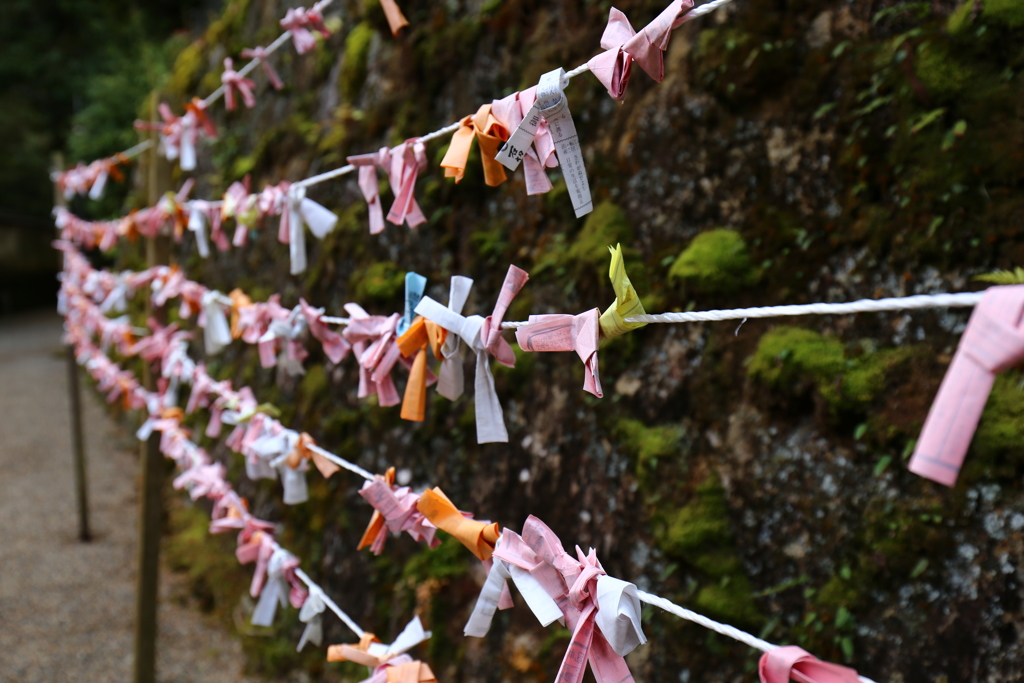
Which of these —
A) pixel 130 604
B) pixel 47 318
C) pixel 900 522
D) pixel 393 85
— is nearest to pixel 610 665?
pixel 900 522

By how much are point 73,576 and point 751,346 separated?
3.56 m

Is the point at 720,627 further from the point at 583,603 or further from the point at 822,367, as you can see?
the point at 822,367

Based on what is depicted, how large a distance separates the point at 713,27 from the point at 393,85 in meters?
1.23

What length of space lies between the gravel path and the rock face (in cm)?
129

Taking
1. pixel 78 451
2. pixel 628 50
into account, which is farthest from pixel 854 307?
pixel 78 451

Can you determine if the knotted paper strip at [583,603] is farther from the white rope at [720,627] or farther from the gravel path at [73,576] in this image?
the gravel path at [73,576]

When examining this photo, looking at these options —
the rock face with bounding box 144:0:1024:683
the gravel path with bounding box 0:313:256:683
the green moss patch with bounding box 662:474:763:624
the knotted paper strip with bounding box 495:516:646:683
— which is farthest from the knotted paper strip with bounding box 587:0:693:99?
the gravel path with bounding box 0:313:256:683

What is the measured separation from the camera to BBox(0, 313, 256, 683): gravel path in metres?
2.83

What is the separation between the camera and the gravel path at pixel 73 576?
283 centimetres

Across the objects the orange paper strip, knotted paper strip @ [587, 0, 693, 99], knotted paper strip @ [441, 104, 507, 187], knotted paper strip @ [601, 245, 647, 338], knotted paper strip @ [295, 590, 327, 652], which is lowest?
knotted paper strip @ [295, 590, 327, 652]

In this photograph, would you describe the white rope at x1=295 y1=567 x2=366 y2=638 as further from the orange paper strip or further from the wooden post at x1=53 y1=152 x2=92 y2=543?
the wooden post at x1=53 y1=152 x2=92 y2=543

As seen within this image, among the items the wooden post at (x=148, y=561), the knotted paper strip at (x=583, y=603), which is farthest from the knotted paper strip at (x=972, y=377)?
the wooden post at (x=148, y=561)

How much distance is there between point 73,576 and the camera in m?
3.48

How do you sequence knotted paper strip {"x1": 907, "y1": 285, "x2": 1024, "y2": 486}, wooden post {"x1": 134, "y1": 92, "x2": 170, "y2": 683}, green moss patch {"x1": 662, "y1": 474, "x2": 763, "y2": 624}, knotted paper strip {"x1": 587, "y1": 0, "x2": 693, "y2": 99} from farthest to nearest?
wooden post {"x1": 134, "y1": 92, "x2": 170, "y2": 683} < green moss patch {"x1": 662, "y1": 474, "x2": 763, "y2": 624} < knotted paper strip {"x1": 587, "y1": 0, "x2": 693, "y2": 99} < knotted paper strip {"x1": 907, "y1": 285, "x2": 1024, "y2": 486}
